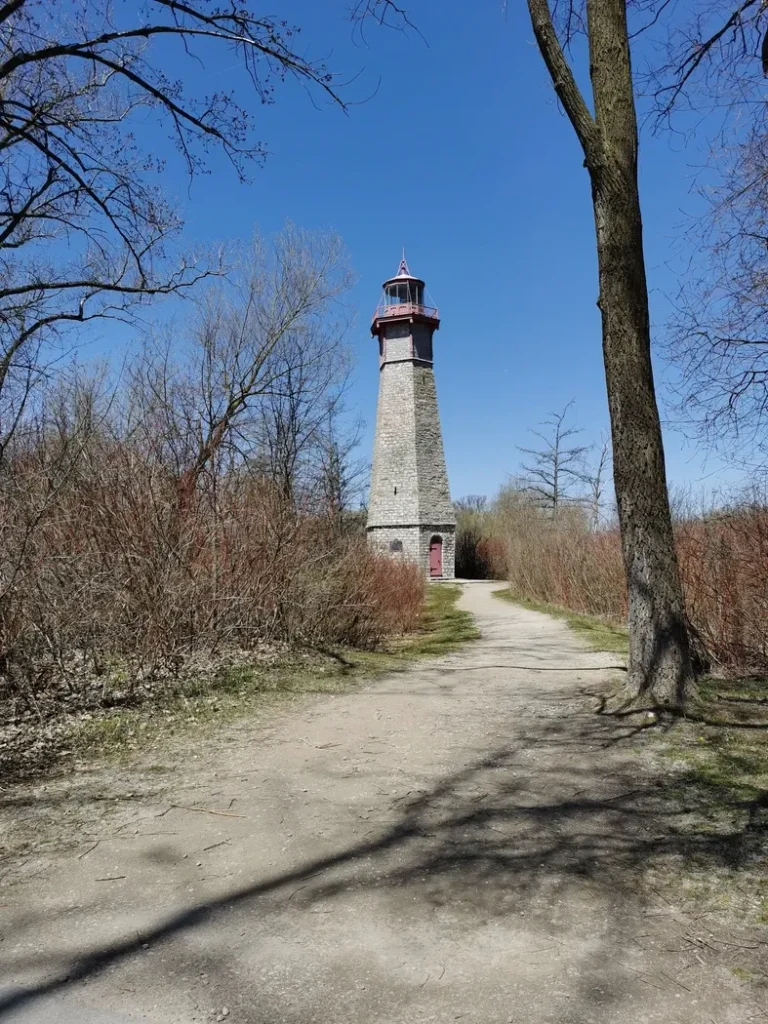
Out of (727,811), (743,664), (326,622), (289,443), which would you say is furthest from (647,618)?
(289,443)

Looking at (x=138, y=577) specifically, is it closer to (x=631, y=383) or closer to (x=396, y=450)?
(x=631, y=383)

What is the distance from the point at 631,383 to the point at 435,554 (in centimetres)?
3057

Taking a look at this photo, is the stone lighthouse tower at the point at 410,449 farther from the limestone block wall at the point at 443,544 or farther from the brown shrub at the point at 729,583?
the brown shrub at the point at 729,583

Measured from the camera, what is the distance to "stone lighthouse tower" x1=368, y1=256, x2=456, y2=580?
3522 cm

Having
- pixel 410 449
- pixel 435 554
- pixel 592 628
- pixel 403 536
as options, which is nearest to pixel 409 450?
pixel 410 449

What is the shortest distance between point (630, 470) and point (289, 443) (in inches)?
505

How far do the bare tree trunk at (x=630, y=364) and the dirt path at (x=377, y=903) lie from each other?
3.18 feet

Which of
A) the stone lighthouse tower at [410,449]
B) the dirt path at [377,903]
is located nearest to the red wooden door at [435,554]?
the stone lighthouse tower at [410,449]

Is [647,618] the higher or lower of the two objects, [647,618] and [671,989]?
the higher

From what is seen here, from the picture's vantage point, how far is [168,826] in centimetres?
383

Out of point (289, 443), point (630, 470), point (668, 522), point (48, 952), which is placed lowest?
point (48, 952)

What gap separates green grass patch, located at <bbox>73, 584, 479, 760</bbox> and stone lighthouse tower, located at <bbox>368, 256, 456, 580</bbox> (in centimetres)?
2375

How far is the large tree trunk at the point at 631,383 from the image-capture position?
19.1 feet

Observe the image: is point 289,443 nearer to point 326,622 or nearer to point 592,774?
point 326,622
